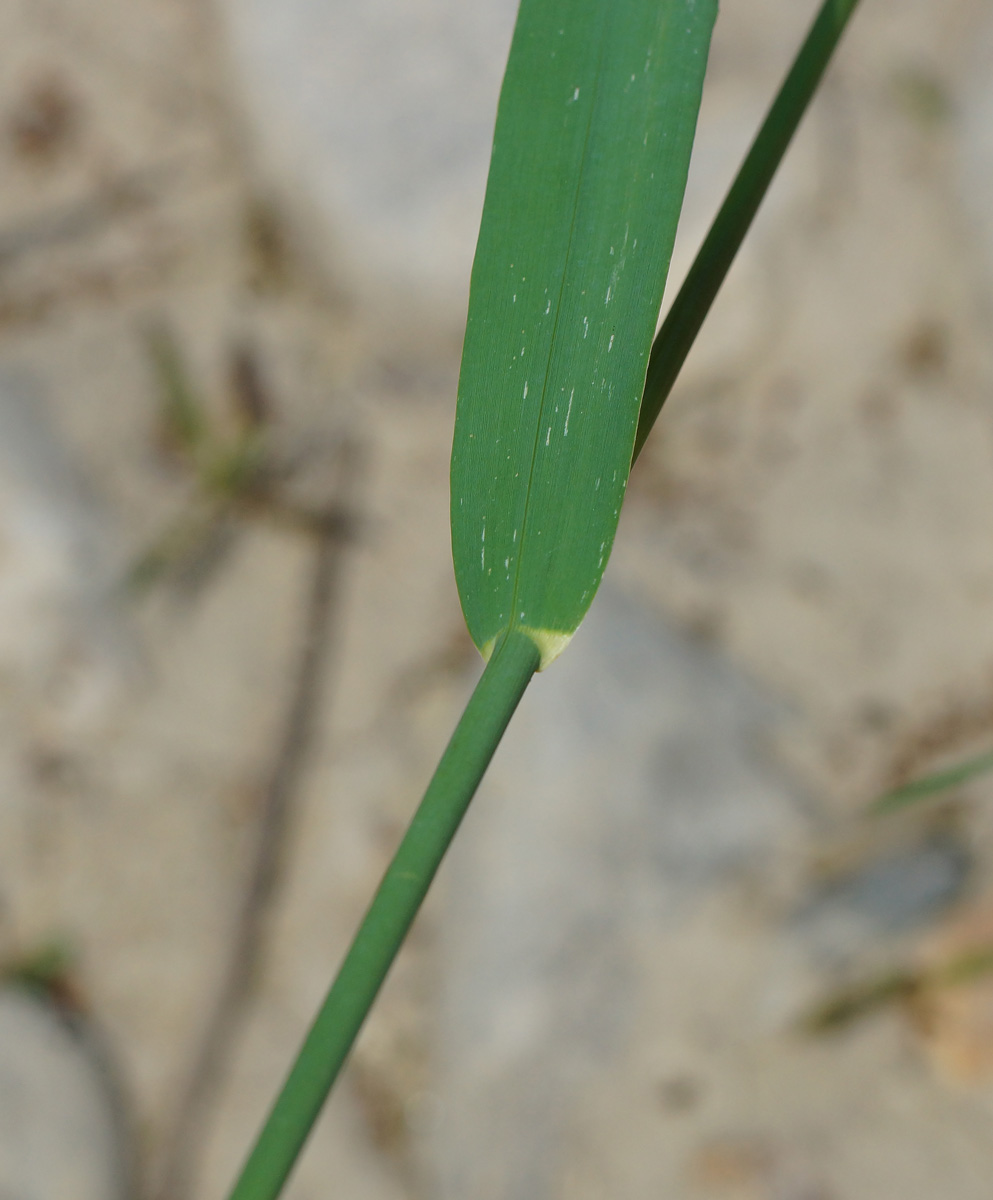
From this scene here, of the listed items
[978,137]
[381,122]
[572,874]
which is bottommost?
[572,874]

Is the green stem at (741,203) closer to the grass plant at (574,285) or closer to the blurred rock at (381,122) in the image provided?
the grass plant at (574,285)

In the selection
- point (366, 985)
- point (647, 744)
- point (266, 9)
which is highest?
point (266, 9)

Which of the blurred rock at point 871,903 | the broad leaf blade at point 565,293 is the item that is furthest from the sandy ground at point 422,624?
the broad leaf blade at point 565,293

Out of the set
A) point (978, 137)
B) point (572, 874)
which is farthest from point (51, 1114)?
point (978, 137)

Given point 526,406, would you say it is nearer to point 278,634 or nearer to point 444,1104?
point 444,1104

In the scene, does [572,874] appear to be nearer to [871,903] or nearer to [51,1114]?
[871,903]

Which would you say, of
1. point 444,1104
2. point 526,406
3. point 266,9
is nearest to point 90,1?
point 266,9
